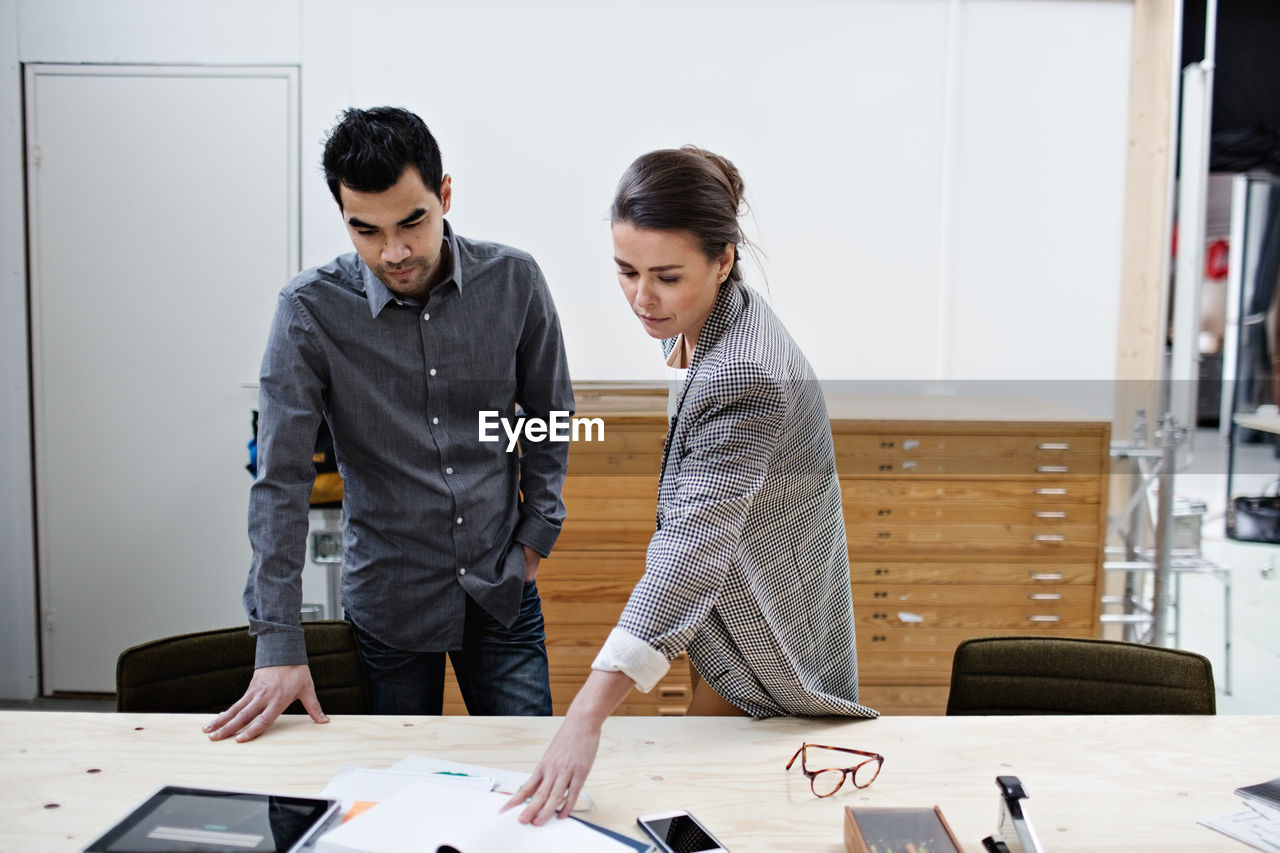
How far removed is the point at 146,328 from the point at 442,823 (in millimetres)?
2930

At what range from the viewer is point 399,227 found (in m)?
1.62

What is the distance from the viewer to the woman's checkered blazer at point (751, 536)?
1301 millimetres

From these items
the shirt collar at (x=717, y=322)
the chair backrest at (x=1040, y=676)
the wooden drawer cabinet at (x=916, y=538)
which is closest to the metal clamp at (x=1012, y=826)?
the chair backrest at (x=1040, y=676)

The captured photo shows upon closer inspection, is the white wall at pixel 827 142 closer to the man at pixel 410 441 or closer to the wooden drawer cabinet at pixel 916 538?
the wooden drawer cabinet at pixel 916 538

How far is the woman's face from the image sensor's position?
1.38m

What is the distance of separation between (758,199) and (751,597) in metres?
2.50

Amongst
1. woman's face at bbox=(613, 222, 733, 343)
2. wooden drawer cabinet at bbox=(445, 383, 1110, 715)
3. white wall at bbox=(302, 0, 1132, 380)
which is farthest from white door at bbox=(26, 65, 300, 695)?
woman's face at bbox=(613, 222, 733, 343)

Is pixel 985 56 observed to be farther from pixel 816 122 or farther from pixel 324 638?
pixel 324 638

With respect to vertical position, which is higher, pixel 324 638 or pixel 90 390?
pixel 90 390

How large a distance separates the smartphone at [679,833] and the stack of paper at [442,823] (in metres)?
0.06

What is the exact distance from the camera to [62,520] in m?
3.56

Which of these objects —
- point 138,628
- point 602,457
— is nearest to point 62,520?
point 138,628

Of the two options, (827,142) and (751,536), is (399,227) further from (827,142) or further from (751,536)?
(827,142)

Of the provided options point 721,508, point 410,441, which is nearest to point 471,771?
point 721,508
